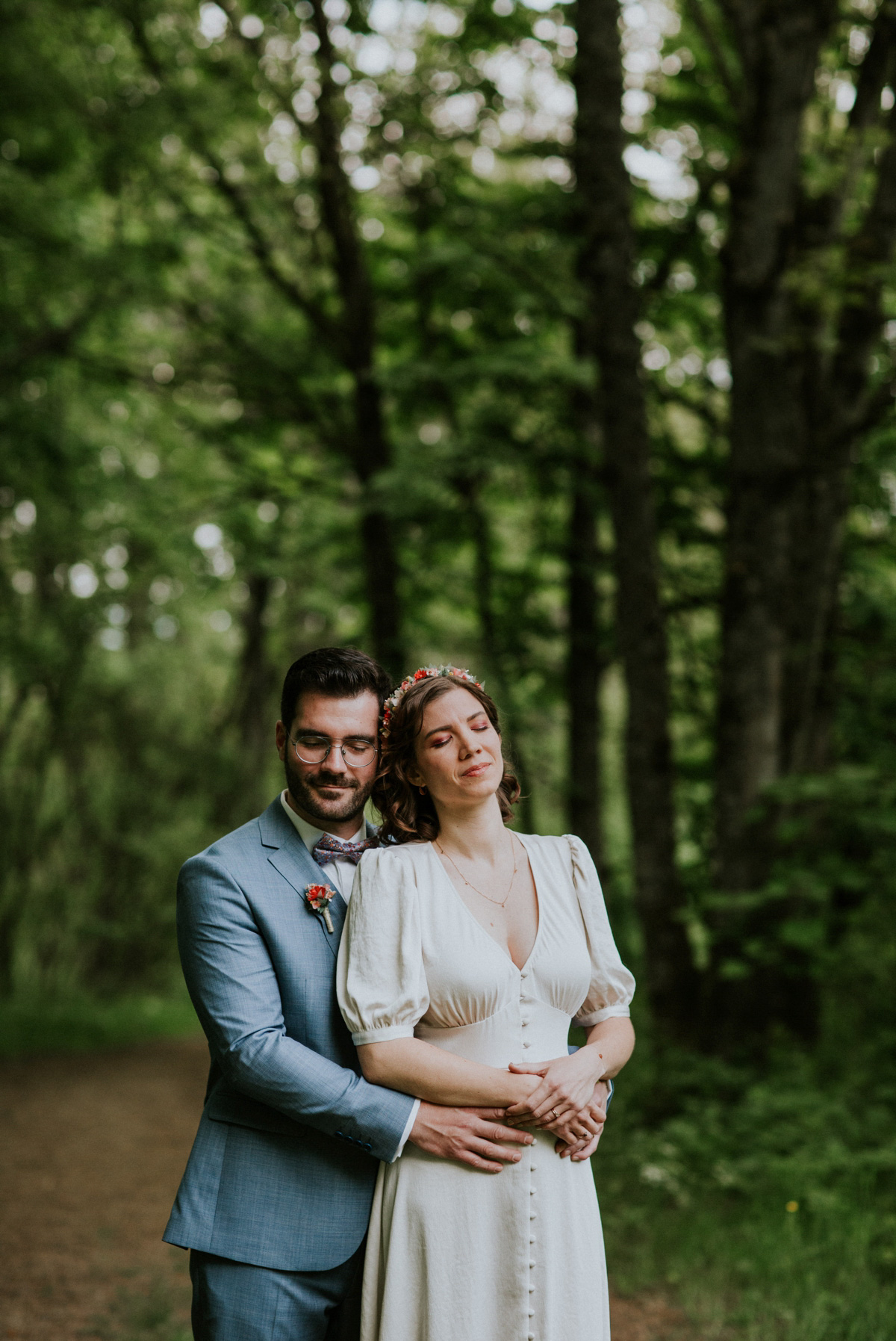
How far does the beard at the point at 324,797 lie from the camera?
244cm

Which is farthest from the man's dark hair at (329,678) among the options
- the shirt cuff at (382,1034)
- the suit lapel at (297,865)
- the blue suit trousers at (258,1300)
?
the blue suit trousers at (258,1300)

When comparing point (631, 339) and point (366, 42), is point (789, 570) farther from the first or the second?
point (366, 42)

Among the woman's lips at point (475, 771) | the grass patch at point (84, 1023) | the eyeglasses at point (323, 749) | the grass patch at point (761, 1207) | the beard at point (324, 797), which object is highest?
the eyeglasses at point (323, 749)

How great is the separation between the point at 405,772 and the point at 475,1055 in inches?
24.8

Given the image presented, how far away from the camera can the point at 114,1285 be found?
485cm

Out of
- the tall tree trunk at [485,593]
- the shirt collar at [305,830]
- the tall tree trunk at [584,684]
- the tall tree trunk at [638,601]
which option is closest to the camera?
the shirt collar at [305,830]

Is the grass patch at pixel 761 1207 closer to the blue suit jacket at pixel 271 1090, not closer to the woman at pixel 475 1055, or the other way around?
the woman at pixel 475 1055

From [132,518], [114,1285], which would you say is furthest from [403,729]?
[132,518]

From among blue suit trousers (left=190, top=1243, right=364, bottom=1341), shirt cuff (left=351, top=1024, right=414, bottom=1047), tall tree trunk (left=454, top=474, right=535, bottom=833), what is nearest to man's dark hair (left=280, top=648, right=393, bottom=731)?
shirt cuff (left=351, top=1024, right=414, bottom=1047)

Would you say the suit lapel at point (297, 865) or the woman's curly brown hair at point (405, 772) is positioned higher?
the woman's curly brown hair at point (405, 772)

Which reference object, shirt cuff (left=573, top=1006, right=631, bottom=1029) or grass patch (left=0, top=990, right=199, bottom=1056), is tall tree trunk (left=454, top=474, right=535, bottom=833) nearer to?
grass patch (left=0, top=990, right=199, bottom=1056)

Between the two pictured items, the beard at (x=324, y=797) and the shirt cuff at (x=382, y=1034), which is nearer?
the shirt cuff at (x=382, y=1034)

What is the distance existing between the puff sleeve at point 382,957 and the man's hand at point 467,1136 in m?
0.17

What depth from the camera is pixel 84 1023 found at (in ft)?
37.0
